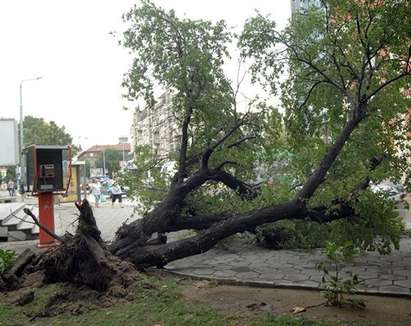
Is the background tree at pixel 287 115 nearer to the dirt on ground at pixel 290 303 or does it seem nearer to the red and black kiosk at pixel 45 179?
the dirt on ground at pixel 290 303

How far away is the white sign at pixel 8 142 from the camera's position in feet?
56.2

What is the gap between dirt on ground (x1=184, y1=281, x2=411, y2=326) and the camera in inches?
198

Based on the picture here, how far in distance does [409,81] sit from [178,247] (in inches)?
171

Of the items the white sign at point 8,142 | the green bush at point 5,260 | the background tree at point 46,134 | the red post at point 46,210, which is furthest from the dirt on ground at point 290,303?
the background tree at point 46,134

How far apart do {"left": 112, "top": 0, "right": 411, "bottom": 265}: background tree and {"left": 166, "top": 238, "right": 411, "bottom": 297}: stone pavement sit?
0.41m

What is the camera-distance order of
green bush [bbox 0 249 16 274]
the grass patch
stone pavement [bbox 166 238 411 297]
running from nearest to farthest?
the grass patch → stone pavement [bbox 166 238 411 297] → green bush [bbox 0 249 16 274]

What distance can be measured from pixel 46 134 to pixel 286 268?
47.5 m

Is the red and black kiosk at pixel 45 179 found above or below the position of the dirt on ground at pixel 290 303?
above

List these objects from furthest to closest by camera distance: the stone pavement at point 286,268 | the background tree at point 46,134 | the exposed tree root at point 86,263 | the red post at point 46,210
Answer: the background tree at point 46,134, the red post at point 46,210, the stone pavement at point 286,268, the exposed tree root at point 86,263

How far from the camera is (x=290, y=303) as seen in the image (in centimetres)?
564

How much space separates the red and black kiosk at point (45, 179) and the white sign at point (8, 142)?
5.94m

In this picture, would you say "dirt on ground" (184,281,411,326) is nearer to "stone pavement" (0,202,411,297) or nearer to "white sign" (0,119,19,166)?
"stone pavement" (0,202,411,297)

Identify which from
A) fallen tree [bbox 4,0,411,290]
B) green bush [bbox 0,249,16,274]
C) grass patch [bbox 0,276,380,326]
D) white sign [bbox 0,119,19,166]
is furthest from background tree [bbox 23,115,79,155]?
grass patch [bbox 0,276,380,326]

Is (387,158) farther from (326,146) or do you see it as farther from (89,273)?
(89,273)
